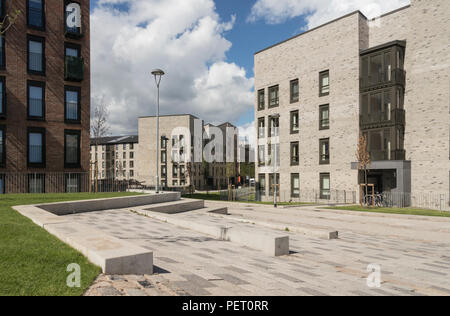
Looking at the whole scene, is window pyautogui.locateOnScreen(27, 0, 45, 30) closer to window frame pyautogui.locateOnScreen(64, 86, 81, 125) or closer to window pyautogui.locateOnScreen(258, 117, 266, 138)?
window frame pyautogui.locateOnScreen(64, 86, 81, 125)

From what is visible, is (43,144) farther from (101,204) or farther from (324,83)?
(324,83)

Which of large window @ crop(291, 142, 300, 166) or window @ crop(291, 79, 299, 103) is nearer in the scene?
large window @ crop(291, 142, 300, 166)

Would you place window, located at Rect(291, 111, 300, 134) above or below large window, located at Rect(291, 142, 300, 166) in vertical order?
above

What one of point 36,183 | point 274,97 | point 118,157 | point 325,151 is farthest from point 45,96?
point 118,157

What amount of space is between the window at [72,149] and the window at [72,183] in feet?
2.66

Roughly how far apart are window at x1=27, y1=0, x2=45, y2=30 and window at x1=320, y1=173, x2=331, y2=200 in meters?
26.7

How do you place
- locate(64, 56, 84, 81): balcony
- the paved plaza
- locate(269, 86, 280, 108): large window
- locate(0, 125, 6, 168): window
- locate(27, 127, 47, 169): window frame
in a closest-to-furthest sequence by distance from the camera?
the paved plaza → locate(0, 125, 6, 168): window → locate(27, 127, 47, 169): window frame → locate(64, 56, 84, 81): balcony → locate(269, 86, 280, 108): large window

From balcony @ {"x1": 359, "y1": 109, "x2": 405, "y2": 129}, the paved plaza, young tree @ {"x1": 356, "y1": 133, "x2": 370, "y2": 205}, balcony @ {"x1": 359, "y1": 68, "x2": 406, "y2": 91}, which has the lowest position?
the paved plaza

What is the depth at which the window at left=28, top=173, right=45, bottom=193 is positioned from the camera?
24.5 metres

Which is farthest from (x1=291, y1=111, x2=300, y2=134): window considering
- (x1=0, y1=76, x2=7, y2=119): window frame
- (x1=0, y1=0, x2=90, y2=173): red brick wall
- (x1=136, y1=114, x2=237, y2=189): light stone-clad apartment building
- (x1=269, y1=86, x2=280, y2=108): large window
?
(x1=136, y1=114, x2=237, y2=189): light stone-clad apartment building

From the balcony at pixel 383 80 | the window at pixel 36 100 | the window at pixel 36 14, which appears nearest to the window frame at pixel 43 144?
the window at pixel 36 100

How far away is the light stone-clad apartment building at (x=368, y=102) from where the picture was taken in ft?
81.7

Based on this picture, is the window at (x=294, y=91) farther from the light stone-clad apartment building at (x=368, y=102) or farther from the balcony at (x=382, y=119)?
the balcony at (x=382, y=119)

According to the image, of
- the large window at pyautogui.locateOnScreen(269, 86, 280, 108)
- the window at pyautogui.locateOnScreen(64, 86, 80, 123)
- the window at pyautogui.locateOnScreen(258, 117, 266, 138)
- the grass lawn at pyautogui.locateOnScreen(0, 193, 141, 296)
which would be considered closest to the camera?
the grass lawn at pyautogui.locateOnScreen(0, 193, 141, 296)
